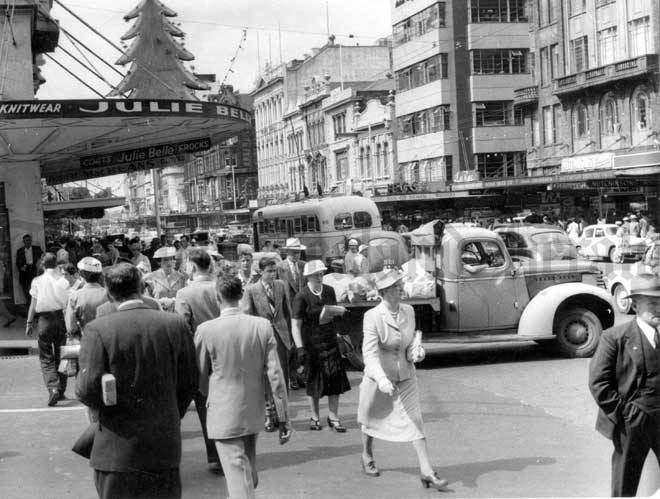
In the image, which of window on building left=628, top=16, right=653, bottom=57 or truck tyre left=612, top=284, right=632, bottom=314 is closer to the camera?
truck tyre left=612, top=284, right=632, bottom=314

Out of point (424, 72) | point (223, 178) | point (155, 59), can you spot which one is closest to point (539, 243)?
point (155, 59)

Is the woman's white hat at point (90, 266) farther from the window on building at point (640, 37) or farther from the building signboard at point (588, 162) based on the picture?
the window on building at point (640, 37)

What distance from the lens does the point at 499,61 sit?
45219mm

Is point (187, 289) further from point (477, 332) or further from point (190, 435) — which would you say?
point (477, 332)

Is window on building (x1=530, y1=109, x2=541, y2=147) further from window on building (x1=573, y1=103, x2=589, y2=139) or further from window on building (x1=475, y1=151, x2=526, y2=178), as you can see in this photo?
window on building (x1=573, y1=103, x2=589, y2=139)

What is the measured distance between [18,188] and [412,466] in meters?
15.1

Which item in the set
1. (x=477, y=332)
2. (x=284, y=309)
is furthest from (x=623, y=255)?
(x=284, y=309)

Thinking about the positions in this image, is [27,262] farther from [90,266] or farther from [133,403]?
[133,403]

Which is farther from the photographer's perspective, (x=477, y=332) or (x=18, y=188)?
(x=18, y=188)

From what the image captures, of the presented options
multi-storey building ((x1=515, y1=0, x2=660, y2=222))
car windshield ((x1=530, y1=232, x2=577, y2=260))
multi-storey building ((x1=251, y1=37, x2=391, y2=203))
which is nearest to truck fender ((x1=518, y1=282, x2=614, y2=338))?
car windshield ((x1=530, y1=232, x2=577, y2=260))

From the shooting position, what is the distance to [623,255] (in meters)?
29.7

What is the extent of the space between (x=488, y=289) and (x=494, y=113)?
30.9 metres

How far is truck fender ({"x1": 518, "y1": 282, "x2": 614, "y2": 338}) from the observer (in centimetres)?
1303

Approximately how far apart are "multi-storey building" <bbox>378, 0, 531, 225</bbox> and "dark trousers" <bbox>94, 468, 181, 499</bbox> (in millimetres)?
19836
